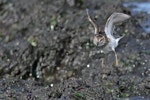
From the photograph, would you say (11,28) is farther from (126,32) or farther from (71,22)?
(126,32)

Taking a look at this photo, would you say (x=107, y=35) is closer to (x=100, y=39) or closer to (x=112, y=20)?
(x=100, y=39)

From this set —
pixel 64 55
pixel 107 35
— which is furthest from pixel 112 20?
pixel 64 55

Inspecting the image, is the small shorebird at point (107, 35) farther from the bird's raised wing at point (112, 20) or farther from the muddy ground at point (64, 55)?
the muddy ground at point (64, 55)

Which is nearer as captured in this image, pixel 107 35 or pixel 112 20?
pixel 112 20

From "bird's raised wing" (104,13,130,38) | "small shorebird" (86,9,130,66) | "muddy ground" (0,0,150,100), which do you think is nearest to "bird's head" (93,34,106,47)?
"small shorebird" (86,9,130,66)

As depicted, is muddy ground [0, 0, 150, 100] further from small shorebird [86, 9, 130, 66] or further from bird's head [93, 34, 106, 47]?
bird's head [93, 34, 106, 47]

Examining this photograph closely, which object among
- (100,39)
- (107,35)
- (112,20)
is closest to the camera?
(112,20)

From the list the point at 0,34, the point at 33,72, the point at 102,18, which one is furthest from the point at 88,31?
the point at 0,34
